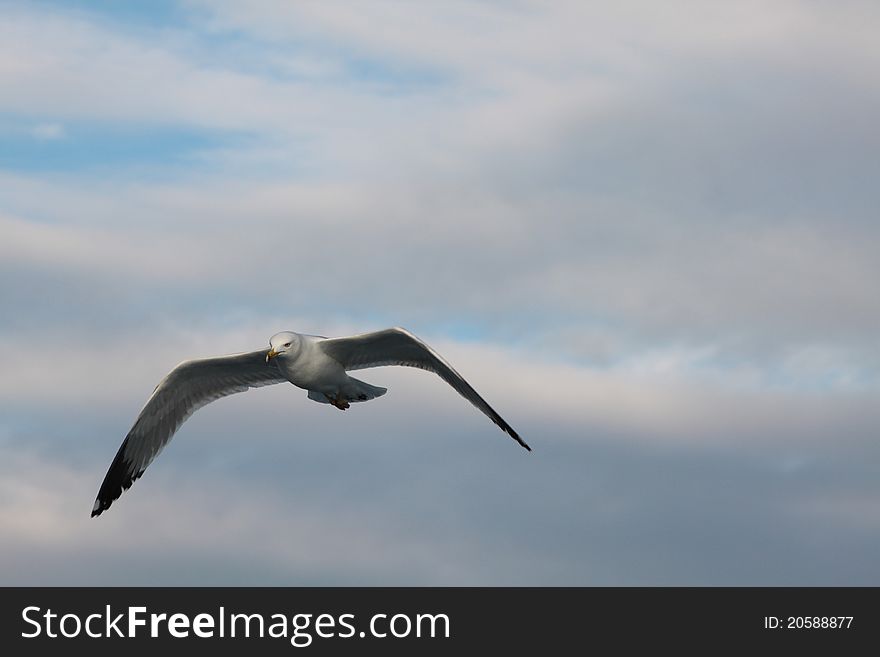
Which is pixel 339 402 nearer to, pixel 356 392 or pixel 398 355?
pixel 356 392

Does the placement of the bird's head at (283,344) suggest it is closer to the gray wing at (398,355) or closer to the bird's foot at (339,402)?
the gray wing at (398,355)

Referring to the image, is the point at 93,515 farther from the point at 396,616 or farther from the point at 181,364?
the point at 396,616

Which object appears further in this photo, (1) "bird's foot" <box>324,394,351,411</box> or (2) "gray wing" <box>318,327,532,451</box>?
(1) "bird's foot" <box>324,394,351,411</box>

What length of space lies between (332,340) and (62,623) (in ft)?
38.0

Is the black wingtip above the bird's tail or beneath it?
beneath

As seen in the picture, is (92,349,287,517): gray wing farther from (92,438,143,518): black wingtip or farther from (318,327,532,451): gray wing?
(318,327,532,451): gray wing

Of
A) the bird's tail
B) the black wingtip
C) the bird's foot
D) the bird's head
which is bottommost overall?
the black wingtip

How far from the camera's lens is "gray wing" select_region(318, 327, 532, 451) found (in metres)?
20.5

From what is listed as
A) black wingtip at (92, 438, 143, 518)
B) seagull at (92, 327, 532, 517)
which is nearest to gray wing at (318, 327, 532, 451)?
seagull at (92, 327, 532, 517)

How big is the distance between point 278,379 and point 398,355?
133 inches

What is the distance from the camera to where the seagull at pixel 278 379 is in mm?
21422

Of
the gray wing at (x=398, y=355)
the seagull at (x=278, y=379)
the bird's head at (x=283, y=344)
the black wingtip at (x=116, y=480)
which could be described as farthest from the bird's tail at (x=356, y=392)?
the black wingtip at (x=116, y=480)

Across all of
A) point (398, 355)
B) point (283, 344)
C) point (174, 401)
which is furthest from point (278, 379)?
point (398, 355)

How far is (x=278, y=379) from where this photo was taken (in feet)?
79.8
